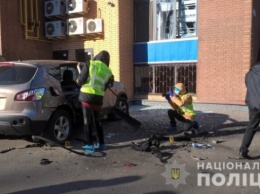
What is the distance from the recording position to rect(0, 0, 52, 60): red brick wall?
13320 millimetres

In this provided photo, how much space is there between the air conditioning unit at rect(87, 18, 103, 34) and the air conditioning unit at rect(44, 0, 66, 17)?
1.42m

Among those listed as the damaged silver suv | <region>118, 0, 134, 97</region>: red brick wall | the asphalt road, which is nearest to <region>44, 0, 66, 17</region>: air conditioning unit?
<region>118, 0, 134, 97</region>: red brick wall

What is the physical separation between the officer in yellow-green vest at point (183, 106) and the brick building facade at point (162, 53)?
14.7ft

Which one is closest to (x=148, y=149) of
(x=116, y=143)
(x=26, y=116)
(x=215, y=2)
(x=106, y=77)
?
(x=116, y=143)

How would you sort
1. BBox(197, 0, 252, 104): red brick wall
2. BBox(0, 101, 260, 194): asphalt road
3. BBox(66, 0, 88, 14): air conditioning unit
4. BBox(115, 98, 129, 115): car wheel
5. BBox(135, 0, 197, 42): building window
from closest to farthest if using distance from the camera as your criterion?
1. BBox(0, 101, 260, 194): asphalt road
2. BBox(115, 98, 129, 115): car wheel
3. BBox(197, 0, 252, 104): red brick wall
4. BBox(135, 0, 197, 42): building window
5. BBox(66, 0, 88, 14): air conditioning unit

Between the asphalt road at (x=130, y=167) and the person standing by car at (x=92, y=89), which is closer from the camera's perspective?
the asphalt road at (x=130, y=167)

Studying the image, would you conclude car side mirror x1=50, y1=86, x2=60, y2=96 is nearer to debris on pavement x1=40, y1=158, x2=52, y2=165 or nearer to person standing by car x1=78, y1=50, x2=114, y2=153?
person standing by car x1=78, y1=50, x2=114, y2=153

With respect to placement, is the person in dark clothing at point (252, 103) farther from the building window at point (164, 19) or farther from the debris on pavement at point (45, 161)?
the building window at point (164, 19)

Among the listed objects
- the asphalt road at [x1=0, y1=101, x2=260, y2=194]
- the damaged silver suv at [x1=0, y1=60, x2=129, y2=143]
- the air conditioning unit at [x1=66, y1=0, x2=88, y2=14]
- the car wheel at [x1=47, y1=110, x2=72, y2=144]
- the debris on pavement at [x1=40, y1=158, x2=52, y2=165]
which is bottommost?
the asphalt road at [x1=0, y1=101, x2=260, y2=194]

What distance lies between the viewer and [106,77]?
19.8ft

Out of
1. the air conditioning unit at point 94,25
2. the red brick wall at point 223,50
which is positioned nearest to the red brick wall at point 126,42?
the air conditioning unit at point 94,25

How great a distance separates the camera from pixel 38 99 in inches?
231

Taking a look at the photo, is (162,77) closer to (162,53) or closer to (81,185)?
(162,53)

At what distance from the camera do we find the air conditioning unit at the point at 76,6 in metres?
13.3
